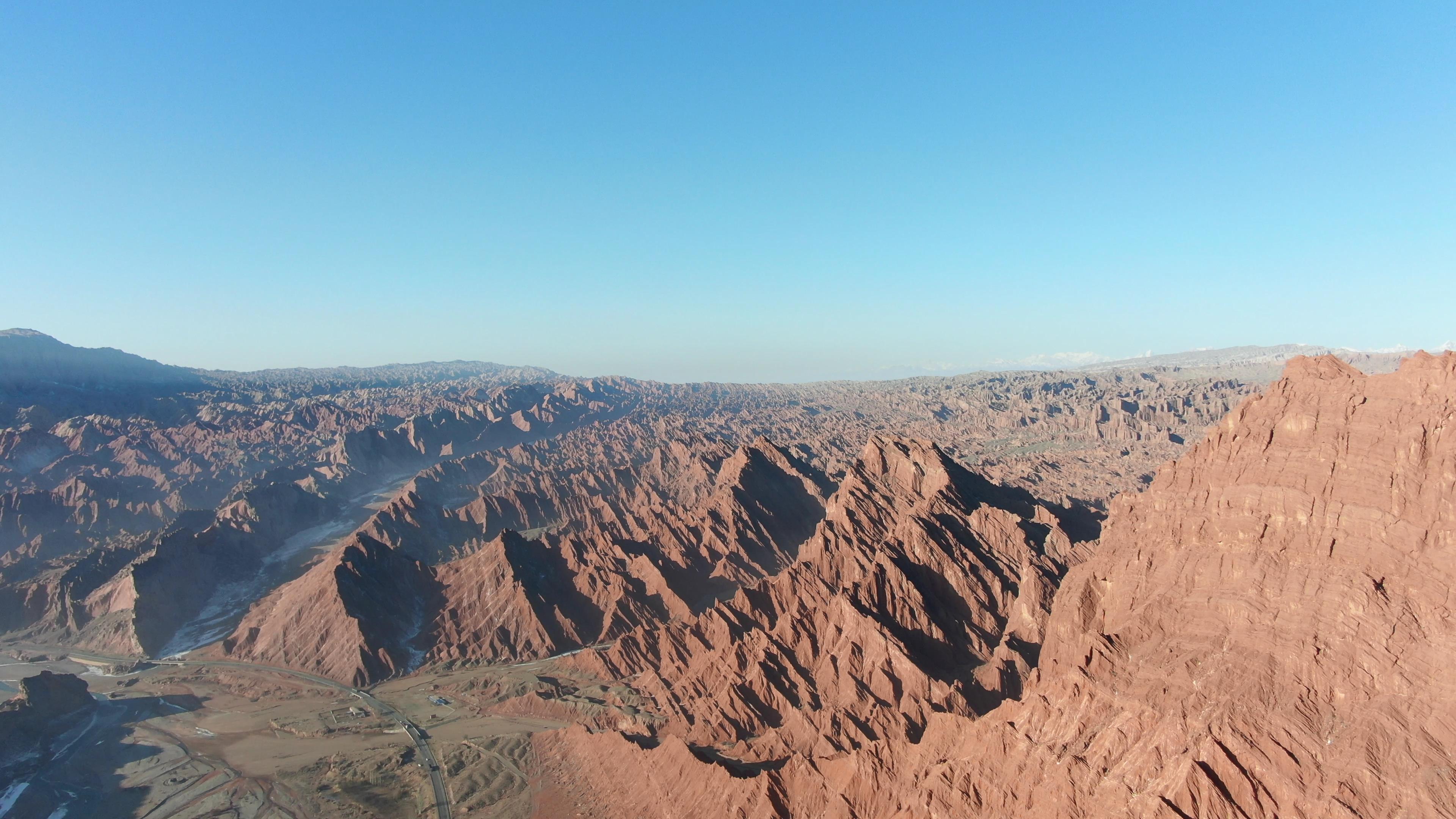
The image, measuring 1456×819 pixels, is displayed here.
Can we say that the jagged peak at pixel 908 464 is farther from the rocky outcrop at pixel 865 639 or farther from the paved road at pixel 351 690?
the paved road at pixel 351 690

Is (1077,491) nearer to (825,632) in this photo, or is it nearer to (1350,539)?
(825,632)

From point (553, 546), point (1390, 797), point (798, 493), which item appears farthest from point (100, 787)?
point (798, 493)

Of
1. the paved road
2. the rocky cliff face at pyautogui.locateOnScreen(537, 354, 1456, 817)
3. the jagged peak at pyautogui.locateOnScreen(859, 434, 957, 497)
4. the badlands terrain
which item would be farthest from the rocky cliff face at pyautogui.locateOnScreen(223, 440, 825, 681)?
the rocky cliff face at pyautogui.locateOnScreen(537, 354, 1456, 817)

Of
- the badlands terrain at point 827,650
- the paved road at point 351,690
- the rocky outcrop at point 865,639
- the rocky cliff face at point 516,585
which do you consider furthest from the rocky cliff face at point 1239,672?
the rocky cliff face at point 516,585

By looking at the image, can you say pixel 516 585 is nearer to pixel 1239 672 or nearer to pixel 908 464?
pixel 908 464

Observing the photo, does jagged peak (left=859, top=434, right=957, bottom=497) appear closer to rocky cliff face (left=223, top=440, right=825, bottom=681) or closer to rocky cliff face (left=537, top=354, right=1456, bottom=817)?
rocky cliff face (left=223, top=440, right=825, bottom=681)
